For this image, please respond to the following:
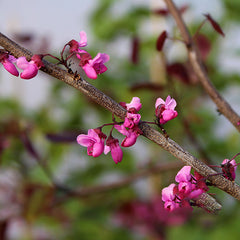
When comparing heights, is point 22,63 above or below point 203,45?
below

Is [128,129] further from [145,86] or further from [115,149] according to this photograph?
[145,86]

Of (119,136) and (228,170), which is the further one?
(119,136)

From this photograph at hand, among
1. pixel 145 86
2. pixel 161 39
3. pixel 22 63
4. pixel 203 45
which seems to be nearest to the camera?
pixel 22 63

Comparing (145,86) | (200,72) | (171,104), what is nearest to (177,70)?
(145,86)

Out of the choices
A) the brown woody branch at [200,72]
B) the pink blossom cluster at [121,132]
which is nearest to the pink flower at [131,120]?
the pink blossom cluster at [121,132]

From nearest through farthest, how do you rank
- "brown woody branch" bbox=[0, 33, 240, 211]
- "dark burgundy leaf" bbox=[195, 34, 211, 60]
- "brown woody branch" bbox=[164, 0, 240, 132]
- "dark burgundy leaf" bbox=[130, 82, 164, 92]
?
1. "brown woody branch" bbox=[0, 33, 240, 211]
2. "brown woody branch" bbox=[164, 0, 240, 132]
3. "dark burgundy leaf" bbox=[130, 82, 164, 92]
4. "dark burgundy leaf" bbox=[195, 34, 211, 60]

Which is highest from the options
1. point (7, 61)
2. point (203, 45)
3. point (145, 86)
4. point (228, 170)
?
point (203, 45)

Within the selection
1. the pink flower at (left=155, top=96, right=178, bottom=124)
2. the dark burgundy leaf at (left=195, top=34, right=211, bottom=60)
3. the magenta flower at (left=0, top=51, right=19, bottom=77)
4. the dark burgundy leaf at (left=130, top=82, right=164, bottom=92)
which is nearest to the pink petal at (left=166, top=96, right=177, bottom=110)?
the pink flower at (left=155, top=96, right=178, bottom=124)

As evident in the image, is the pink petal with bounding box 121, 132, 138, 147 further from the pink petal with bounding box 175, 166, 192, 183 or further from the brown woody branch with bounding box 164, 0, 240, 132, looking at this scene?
the brown woody branch with bounding box 164, 0, 240, 132
